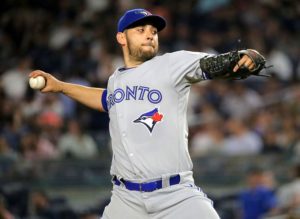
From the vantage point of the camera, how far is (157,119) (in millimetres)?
4789

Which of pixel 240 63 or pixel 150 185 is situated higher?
pixel 240 63

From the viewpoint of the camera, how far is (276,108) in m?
11.0

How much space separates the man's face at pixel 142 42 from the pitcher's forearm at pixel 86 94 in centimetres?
44

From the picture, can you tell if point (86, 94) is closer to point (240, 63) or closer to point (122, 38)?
point (122, 38)

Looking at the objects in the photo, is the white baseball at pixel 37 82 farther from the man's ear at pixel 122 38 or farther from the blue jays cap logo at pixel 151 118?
the blue jays cap logo at pixel 151 118

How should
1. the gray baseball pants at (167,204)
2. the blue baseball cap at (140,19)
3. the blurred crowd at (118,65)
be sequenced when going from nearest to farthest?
the gray baseball pants at (167,204)
the blue baseball cap at (140,19)
the blurred crowd at (118,65)

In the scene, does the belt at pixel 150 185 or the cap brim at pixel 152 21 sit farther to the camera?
the cap brim at pixel 152 21

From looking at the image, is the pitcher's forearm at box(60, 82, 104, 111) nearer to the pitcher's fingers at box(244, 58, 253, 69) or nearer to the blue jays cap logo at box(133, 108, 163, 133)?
the blue jays cap logo at box(133, 108, 163, 133)

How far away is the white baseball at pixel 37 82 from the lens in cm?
521

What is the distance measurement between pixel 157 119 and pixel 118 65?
23.1 feet

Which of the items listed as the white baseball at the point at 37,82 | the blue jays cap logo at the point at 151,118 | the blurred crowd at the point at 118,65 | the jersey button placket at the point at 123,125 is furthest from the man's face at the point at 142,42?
the blurred crowd at the point at 118,65

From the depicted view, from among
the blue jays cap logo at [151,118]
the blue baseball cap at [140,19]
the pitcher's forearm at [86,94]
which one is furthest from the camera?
the pitcher's forearm at [86,94]

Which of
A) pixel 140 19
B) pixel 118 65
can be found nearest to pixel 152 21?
pixel 140 19

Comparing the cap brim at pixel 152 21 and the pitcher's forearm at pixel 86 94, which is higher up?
the cap brim at pixel 152 21
